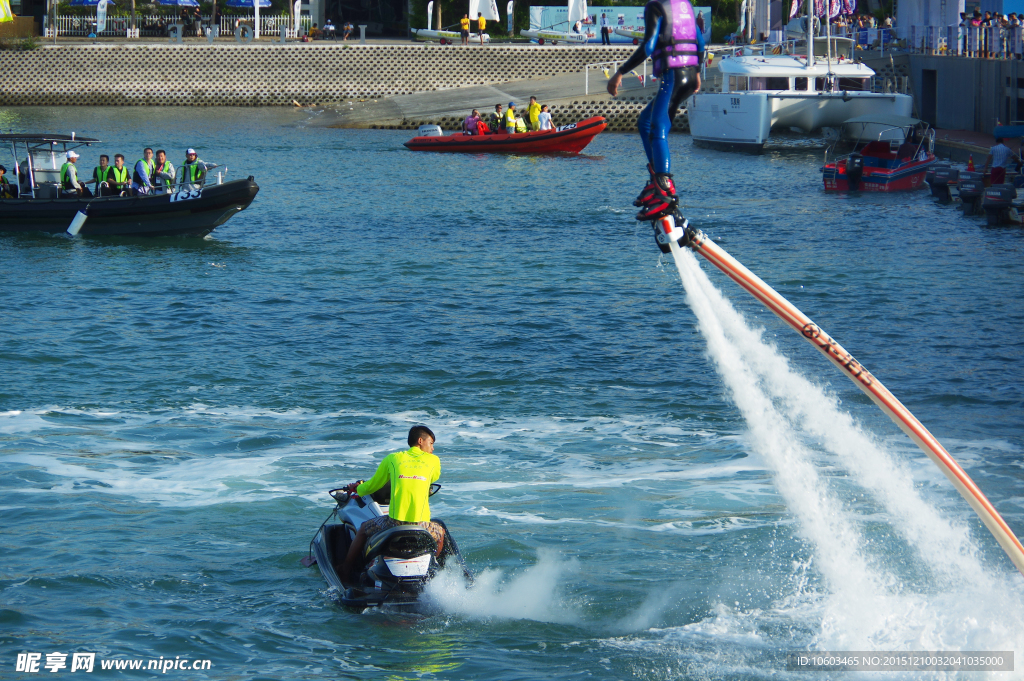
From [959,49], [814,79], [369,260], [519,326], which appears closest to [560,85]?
[814,79]

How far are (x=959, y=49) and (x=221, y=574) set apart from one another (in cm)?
4626

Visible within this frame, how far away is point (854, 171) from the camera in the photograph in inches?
1479

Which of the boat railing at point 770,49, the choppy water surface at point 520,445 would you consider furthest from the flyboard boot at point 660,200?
the boat railing at point 770,49

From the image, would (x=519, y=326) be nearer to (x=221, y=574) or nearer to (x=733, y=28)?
(x=221, y=574)

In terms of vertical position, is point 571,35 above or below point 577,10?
below

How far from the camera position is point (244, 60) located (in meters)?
68.1

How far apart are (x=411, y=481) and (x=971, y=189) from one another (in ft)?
87.0

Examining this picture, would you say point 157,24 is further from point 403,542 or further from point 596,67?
point 403,542

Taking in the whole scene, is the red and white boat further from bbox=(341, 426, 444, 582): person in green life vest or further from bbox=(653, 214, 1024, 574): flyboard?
bbox=(653, 214, 1024, 574): flyboard

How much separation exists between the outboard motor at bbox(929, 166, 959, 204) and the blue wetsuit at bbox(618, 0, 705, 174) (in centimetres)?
2870

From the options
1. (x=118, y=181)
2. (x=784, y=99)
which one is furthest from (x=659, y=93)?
(x=784, y=99)

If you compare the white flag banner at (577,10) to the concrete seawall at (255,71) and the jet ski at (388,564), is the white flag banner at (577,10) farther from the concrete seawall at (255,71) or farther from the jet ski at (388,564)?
the jet ski at (388,564)

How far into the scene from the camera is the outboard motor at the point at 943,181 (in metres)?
34.1

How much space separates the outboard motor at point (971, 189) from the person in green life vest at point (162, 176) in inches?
862
